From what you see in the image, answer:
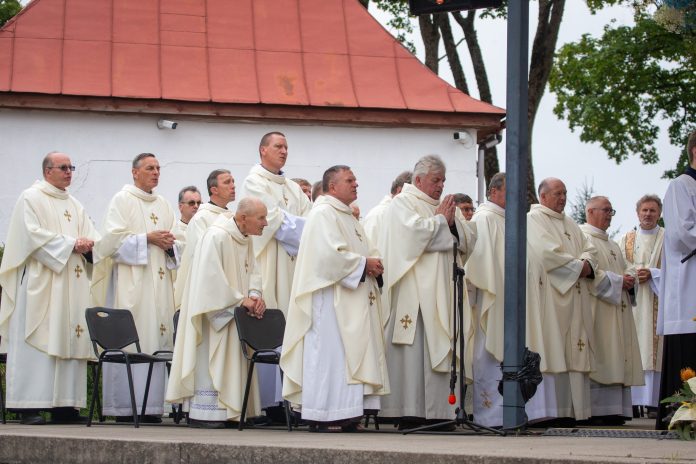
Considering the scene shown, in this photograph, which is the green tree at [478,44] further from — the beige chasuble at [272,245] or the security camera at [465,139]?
the beige chasuble at [272,245]

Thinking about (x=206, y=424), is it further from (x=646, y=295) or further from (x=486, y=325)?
(x=646, y=295)

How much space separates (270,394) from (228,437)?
3136 millimetres

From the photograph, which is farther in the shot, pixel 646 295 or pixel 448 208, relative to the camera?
pixel 646 295

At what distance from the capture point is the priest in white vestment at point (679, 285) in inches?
→ 420

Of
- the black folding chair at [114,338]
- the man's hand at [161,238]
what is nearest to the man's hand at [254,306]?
the black folding chair at [114,338]

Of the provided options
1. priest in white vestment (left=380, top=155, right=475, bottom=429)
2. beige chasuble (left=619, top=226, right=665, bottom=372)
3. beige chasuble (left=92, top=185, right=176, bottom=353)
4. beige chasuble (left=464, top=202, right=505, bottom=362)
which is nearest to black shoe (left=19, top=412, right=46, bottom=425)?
beige chasuble (left=92, top=185, right=176, bottom=353)

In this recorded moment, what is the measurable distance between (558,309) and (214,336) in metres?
3.58

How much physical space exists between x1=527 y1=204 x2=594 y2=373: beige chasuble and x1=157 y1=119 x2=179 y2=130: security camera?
10.1 metres

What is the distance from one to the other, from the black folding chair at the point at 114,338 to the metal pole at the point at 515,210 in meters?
3.44

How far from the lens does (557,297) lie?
13.8 meters

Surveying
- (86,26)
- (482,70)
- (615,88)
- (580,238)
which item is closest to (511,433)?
(580,238)

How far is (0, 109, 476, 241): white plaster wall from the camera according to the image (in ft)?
74.0

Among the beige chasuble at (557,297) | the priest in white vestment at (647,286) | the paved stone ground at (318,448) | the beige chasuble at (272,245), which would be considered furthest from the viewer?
the priest in white vestment at (647,286)

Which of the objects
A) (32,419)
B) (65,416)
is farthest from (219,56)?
(32,419)
